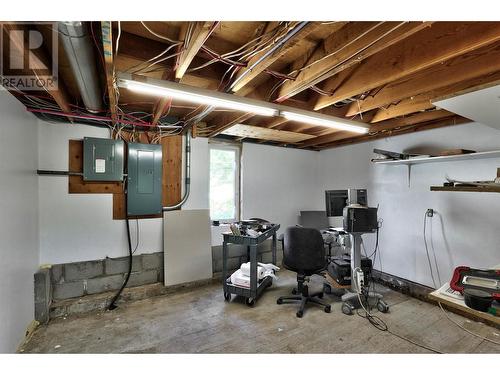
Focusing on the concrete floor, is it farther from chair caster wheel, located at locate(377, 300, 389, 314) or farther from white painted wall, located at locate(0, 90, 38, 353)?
white painted wall, located at locate(0, 90, 38, 353)

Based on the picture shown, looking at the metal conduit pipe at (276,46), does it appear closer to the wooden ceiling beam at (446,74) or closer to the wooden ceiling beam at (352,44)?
the wooden ceiling beam at (352,44)

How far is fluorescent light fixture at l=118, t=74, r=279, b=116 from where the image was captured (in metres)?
1.67

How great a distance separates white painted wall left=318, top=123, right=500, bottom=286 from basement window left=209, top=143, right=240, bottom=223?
6.89 ft

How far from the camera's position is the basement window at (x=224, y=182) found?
3.90 m

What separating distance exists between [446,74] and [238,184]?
9.80 feet

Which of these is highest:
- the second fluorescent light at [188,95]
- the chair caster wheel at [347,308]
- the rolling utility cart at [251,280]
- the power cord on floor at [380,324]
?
the second fluorescent light at [188,95]

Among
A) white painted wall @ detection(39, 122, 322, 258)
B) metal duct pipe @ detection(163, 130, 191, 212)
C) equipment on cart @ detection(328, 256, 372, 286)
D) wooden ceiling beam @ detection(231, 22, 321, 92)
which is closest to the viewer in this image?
wooden ceiling beam @ detection(231, 22, 321, 92)

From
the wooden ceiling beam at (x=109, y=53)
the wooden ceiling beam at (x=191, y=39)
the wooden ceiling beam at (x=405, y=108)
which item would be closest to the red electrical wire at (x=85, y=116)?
the wooden ceiling beam at (x=109, y=53)

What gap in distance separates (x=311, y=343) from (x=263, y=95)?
2432mm

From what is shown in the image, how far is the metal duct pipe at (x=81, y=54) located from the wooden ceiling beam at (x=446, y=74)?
2.53 metres

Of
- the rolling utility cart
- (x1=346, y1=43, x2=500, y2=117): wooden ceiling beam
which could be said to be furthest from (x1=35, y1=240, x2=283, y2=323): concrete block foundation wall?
(x1=346, y1=43, x2=500, y2=117): wooden ceiling beam

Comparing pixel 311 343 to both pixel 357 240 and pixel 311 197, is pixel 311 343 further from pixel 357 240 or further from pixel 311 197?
pixel 311 197

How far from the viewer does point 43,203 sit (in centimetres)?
262
